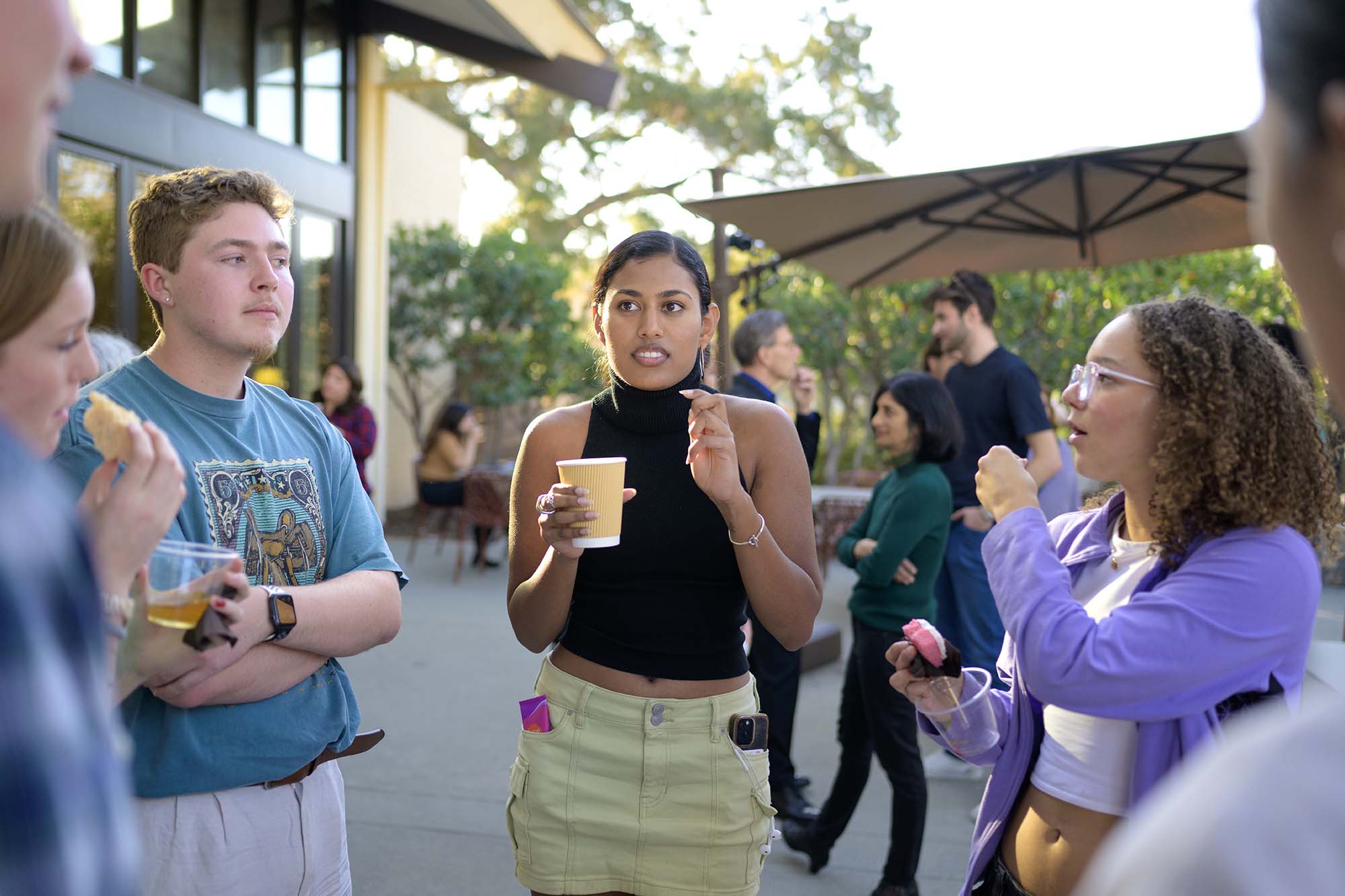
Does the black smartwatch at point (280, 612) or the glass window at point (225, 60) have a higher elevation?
the glass window at point (225, 60)

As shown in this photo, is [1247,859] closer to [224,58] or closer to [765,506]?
[765,506]

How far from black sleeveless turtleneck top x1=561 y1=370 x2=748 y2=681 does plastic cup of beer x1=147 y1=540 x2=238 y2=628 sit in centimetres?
89

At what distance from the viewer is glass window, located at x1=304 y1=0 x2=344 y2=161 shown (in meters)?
10.9

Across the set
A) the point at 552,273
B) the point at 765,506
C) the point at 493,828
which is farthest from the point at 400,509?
the point at 765,506

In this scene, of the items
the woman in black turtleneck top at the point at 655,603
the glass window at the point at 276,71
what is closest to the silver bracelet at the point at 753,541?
the woman in black turtleneck top at the point at 655,603

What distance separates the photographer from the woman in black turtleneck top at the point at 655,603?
7.26 feet

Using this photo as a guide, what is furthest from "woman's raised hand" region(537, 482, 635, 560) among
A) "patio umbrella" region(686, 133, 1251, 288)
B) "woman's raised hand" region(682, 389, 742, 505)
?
"patio umbrella" region(686, 133, 1251, 288)

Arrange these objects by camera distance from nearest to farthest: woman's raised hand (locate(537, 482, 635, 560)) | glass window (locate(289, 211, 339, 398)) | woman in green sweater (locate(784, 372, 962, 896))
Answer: woman's raised hand (locate(537, 482, 635, 560)) → woman in green sweater (locate(784, 372, 962, 896)) → glass window (locate(289, 211, 339, 398))

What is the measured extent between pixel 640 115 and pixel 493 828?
20.6 metres

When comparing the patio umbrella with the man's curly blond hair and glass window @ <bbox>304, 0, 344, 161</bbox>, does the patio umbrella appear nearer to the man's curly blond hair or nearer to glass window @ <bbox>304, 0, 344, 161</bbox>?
the man's curly blond hair

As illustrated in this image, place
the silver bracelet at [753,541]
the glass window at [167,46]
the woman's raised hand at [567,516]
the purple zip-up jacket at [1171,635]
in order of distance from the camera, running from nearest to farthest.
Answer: the purple zip-up jacket at [1171,635]
the woman's raised hand at [567,516]
the silver bracelet at [753,541]
the glass window at [167,46]

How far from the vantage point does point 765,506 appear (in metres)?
2.36

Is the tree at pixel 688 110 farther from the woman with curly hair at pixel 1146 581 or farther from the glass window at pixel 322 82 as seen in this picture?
the woman with curly hair at pixel 1146 581

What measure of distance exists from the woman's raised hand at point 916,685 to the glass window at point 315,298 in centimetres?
943
